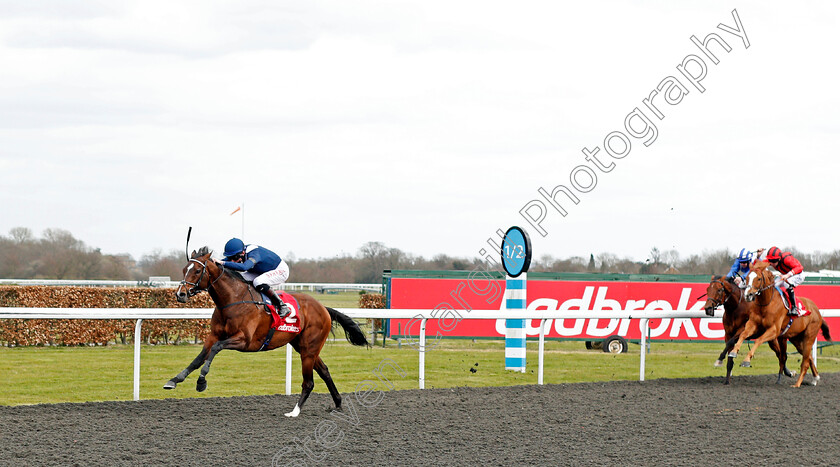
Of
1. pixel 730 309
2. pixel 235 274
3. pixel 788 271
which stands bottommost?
pixel 730 309

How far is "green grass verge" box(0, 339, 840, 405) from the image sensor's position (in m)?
8.62

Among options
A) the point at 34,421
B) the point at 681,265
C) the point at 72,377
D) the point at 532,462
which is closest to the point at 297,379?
the point at 72,377

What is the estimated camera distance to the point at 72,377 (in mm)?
9422

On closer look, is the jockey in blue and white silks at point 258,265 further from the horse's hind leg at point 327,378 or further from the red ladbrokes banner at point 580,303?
the red ladbrokes banner at point 580,303

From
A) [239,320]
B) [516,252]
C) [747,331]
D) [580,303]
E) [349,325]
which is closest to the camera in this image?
[239,320]

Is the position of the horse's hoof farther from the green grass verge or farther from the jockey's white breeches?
the jockey's white breeches

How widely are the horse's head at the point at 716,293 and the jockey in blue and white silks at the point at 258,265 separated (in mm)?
5013

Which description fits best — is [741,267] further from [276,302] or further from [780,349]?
[276,302]

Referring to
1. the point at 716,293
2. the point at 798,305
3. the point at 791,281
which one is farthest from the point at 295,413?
the point at 798,305

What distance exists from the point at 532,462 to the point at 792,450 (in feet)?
6.04

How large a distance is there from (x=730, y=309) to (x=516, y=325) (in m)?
2.56

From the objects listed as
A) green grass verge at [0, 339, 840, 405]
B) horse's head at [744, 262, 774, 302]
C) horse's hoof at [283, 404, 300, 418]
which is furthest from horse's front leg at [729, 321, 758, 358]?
horse's hoof at [283, 404, 300, 418]

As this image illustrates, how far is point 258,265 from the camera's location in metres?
6.38

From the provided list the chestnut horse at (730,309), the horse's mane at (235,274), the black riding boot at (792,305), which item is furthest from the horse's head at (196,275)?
the black riding boot at (792,305)
